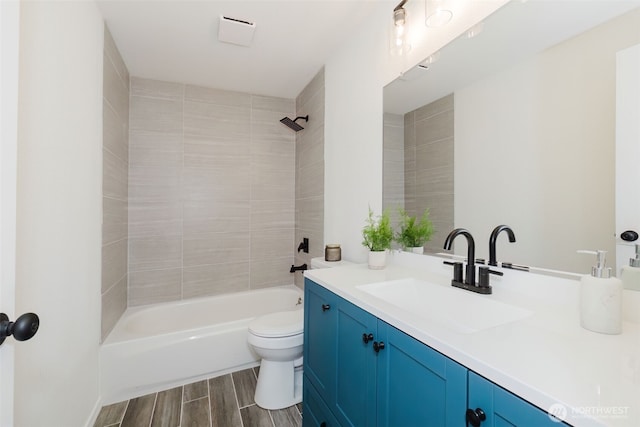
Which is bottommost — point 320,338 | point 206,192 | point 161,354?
point 161,354

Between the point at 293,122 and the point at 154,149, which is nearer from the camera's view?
the point at 154,149

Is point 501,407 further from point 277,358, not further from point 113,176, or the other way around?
point 113,176

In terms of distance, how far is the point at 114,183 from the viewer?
6.67ft

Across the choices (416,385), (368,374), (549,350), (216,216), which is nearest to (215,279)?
(216,216)

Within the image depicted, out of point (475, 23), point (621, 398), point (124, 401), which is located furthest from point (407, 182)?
point (124, 401)

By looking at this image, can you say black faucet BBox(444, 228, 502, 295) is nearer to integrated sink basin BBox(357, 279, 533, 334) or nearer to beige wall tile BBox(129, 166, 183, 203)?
integrated sink basin BBox(357, 279, 533, 334)

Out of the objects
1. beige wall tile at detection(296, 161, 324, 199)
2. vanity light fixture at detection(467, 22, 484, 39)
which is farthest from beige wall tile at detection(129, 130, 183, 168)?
vanity light fixture at detection(467, 22, 484, 39)

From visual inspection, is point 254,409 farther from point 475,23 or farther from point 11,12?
point 475,23

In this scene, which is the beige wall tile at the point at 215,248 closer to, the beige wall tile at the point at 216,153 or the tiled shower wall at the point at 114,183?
the tiled shower wall at the point at 114,183

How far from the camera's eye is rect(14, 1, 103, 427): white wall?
0.99 metres

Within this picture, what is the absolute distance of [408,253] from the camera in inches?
59.6

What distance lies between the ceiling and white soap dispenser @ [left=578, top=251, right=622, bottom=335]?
1752mm

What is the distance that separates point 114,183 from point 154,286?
1.02m

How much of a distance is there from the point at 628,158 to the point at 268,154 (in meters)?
2.67
